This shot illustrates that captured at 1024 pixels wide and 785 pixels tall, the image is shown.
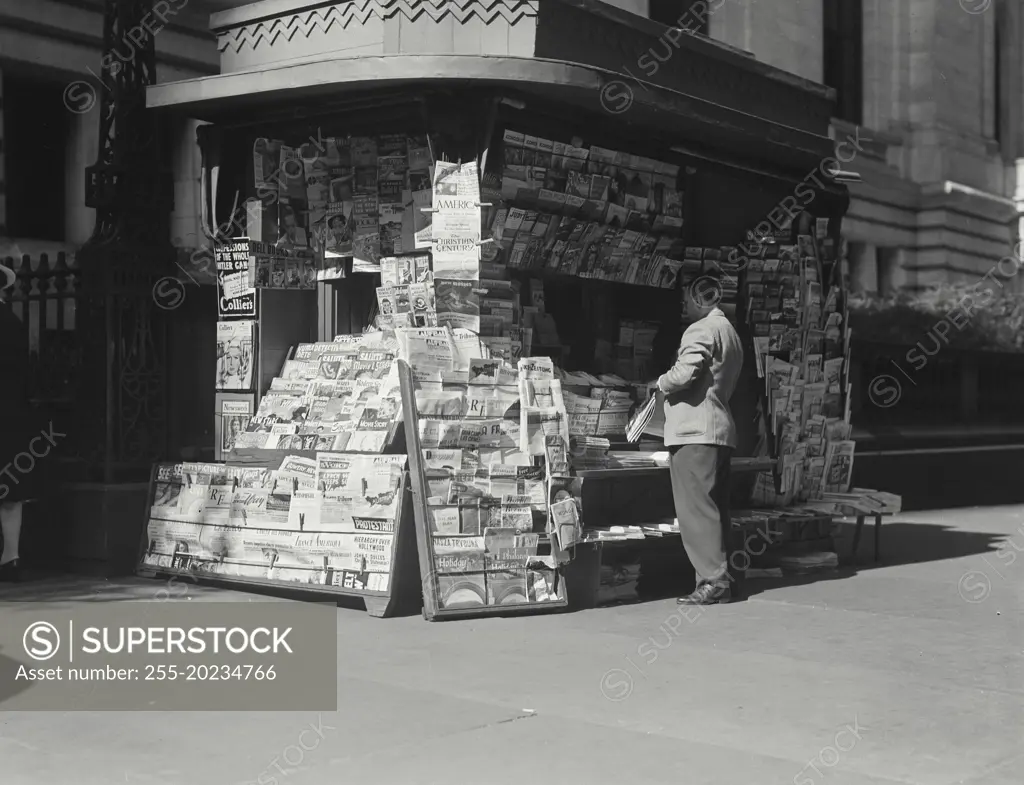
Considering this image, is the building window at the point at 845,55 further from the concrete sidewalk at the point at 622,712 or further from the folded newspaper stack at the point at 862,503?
the concrete sidewalk at the point at 622,712

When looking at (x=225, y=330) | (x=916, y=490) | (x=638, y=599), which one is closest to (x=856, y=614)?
(x=638, y=599)

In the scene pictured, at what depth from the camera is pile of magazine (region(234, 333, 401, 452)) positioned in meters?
8.20

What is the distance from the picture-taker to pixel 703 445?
27.2ft

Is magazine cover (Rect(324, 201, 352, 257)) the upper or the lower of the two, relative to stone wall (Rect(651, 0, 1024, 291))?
lower

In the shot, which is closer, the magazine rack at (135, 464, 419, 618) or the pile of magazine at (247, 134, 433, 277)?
the magazine rack at (135, 464, 419, 618)

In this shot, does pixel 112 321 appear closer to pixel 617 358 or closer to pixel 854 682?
pixel 617 358

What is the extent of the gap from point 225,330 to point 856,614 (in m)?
4.51

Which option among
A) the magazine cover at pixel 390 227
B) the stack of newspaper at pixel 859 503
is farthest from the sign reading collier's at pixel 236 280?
the stack of newspaper at pixel 859 503

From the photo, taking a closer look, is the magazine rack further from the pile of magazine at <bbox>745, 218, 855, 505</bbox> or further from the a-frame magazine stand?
the pile of magazine at <bbox>745, 218, 855, 505</bbox>

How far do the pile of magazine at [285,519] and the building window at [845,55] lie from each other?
884 inches

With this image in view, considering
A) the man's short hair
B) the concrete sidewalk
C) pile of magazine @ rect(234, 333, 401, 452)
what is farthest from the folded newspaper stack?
pile of magazine @ rect(234, 333, 401, 452)

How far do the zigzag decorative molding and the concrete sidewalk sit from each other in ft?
11.9

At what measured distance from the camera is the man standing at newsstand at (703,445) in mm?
8289

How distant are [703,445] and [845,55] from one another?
22414 millimetres
